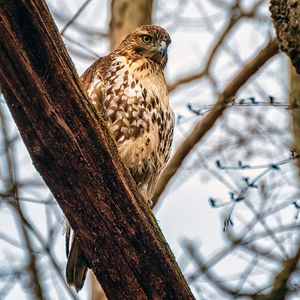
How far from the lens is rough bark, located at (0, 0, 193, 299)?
2846mm

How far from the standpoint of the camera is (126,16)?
6.30 metres

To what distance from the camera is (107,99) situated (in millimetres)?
4375

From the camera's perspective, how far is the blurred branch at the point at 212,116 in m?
6.00

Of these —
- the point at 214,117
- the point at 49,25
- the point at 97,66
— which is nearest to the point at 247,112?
the point at 214,117

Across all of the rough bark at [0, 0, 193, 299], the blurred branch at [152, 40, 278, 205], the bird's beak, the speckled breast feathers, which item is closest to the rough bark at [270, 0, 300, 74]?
the rough bark at [0, 0, 193, 299]

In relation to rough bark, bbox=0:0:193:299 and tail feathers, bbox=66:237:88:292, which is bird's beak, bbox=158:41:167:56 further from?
rough bark, bbox=0:0:193:299

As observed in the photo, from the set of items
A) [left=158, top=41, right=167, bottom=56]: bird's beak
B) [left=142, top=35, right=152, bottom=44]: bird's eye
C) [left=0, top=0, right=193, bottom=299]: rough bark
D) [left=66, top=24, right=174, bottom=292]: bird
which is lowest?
[left=0, top=0, right=193, bottom=299]: rough bark

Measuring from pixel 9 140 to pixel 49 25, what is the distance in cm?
287

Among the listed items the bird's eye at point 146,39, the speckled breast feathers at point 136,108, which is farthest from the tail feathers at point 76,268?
the bird's eye at point 146,39

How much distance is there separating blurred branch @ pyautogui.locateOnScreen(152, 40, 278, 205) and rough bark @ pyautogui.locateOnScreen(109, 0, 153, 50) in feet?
3.27

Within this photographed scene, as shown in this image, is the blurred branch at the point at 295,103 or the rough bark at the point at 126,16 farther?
the rough bark at the point at 126,16

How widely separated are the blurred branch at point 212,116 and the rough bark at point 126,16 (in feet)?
3.27

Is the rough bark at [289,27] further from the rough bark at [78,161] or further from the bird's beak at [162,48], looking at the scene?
the bird's beak at [162,48]

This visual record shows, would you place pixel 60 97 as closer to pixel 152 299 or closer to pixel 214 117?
pixel 152 299
